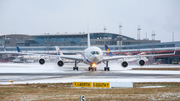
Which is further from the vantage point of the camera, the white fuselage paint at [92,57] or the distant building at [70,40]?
the distant building at [70,40]

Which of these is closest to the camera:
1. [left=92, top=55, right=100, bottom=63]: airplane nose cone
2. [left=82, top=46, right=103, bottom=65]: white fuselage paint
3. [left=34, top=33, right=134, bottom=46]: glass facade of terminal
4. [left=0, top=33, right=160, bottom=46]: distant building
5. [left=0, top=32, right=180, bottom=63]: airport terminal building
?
[left=92, top=55, right=100, bottom=63]: airplane nose cone

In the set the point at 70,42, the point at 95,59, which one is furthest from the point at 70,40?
the point at 95,59

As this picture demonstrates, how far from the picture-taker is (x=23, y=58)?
129875 millimetres

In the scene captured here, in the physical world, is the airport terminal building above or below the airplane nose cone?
above

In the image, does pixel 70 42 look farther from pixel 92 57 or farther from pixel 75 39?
pixel 92 57

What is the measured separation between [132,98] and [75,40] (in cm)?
16570

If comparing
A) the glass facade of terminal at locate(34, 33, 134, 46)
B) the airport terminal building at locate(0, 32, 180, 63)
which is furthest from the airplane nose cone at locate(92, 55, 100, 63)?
the glass facade of terminal at locate(34, 33, 134, 46)

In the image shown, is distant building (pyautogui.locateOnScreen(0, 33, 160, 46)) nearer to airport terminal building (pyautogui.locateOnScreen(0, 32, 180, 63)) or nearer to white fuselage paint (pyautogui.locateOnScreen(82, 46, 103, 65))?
airport terminal building (pyautogui.locateOnScreen(0, 32, 180, 63))

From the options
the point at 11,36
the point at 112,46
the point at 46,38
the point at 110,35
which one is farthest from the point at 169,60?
the point at 11,36

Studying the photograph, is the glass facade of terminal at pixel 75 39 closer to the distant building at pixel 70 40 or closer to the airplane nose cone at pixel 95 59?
the distant building at pixel 70 40

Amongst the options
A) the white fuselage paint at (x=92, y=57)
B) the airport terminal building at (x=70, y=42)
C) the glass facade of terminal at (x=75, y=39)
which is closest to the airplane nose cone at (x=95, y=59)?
the white fuselage paint at (x=92, y=57)

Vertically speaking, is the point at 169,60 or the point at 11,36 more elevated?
the point at 11,36

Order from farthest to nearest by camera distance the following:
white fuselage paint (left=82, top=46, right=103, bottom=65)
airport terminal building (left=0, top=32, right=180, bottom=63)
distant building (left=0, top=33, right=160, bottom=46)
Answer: distant building (left=0, top=33, right=160, bottom=46), airport terminal building (left=0, top=32, right=180, bottom=63), white fuselage paint (left=82, top=46, right=103, bottom=65)

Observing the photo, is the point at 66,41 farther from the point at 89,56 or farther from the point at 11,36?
the point at 89,56
